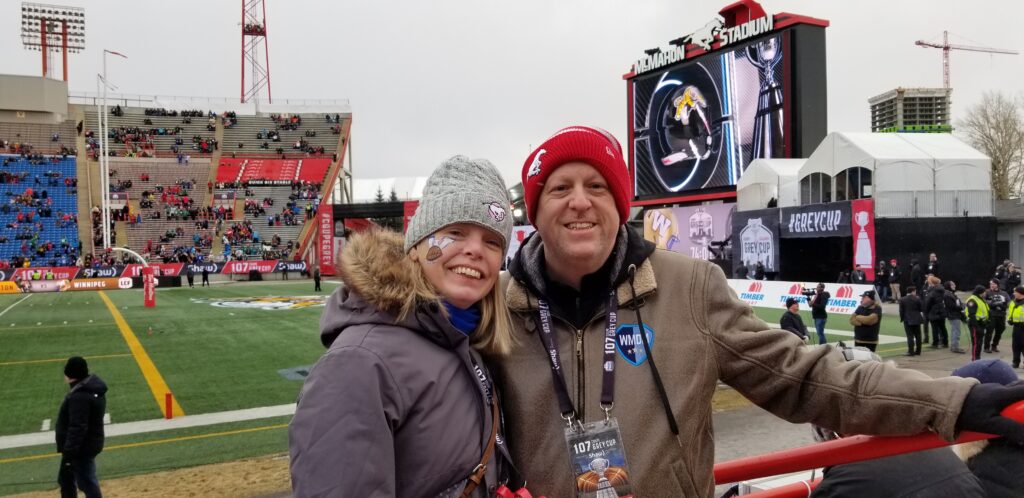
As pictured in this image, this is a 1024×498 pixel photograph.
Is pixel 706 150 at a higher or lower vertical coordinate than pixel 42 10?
lower

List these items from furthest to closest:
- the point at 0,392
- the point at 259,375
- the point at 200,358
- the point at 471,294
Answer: the point at 200,358 → the point at 259,375 → the point at 0,392 → the point at 471,294

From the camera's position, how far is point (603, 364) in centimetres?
187

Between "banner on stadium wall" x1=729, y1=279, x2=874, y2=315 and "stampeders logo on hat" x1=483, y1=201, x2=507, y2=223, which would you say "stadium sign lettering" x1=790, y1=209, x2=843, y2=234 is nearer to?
"banner on stadium wall" x1=729, y1=279, x2=874, y2=315

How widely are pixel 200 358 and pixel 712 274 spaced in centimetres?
1492

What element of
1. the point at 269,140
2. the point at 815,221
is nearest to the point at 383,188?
the point at 269,140

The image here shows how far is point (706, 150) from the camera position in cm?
3609

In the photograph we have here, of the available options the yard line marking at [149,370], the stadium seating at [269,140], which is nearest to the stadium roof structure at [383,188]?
the stadium seating at [269,140]

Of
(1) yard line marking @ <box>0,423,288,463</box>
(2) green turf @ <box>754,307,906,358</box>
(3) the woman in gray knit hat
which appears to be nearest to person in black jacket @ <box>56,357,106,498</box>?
(1) yard line marking @ <box>0,423,288,463</box>

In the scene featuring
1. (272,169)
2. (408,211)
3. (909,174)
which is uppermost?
(272,169)

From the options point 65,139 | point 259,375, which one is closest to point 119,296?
point 259,375

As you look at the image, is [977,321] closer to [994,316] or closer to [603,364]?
[994,316]

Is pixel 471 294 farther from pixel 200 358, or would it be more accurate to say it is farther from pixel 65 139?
pixel 65 139

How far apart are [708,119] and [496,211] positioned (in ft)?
119

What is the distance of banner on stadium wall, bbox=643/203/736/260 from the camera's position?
32344 millimetres
